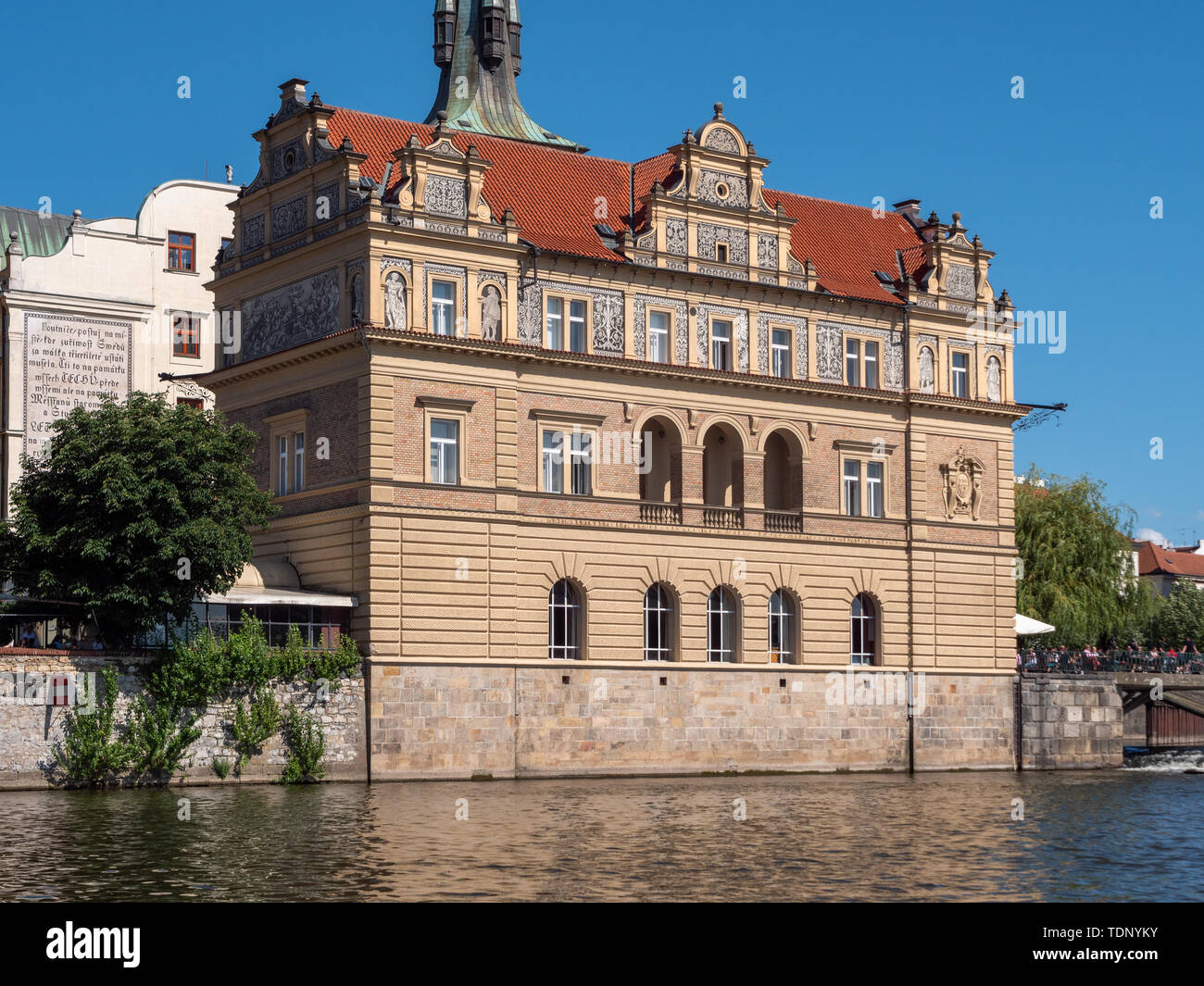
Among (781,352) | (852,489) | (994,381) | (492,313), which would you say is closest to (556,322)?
(492,313)

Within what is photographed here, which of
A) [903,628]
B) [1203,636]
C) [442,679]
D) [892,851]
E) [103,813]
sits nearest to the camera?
[892,851]

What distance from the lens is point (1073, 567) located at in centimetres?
9225

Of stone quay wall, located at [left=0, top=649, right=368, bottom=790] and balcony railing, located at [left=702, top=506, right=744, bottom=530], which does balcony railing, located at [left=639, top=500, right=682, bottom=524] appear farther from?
stone quay wall, located at [left=0, top=649, right=368, bottom=790]

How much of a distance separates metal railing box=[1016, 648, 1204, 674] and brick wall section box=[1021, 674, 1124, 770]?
2.03 metres

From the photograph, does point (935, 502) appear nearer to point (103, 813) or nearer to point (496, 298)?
point (496, 298)

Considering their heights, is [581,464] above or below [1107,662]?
above

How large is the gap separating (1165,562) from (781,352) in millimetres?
115687

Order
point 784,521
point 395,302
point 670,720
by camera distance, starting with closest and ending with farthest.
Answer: point 395,302 < point 670,720 < point 784,521

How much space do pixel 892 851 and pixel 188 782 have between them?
22477mm

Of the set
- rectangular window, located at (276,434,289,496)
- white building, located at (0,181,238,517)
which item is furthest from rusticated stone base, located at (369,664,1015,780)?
white building, located at (0,181,238,517)

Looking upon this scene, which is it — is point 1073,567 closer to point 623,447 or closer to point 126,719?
point 623,447

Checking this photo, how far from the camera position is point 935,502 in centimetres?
6944

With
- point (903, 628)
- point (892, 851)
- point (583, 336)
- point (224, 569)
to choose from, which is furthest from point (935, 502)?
point (892, 851)
